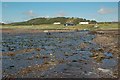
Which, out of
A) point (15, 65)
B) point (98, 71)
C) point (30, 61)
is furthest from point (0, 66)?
point (98, 71)

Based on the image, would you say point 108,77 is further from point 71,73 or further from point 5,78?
point 5,78

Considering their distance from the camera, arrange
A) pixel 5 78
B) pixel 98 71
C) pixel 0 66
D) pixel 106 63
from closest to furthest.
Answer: pixel 5 78, pixel 98 71, pixel 0 66, pixel 106 63

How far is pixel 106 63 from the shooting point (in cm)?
3494

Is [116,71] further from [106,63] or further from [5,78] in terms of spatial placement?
[5,78]

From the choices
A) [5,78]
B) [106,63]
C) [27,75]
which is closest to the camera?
[5,78]

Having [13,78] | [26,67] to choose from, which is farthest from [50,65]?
[13,78]

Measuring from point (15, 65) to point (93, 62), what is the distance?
1063 cm

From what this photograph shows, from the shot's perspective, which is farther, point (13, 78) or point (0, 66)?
point (0, 66)

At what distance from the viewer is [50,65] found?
33.4 m

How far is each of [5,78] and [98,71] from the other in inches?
410

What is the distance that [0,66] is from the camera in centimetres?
3191

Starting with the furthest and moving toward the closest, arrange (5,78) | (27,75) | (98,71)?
(98,71)
(27,75)
(5,78)

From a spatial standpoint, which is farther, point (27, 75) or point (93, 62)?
point (93, 62)

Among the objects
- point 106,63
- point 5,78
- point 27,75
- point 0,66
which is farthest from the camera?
point 106,63
